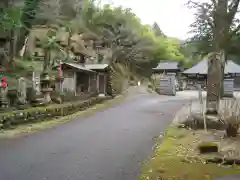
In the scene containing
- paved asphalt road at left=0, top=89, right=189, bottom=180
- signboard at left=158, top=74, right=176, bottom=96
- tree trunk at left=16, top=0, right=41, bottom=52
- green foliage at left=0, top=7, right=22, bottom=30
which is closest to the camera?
paved asphalt road at left=0, top=89, right=189, bottom=180

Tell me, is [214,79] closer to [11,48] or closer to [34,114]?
[34,114]

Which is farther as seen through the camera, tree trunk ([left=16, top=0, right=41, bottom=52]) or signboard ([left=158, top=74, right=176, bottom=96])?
signboard ([left=158, top=74, right=176, bottom=96])

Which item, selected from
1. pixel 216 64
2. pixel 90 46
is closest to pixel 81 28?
pixel 90 46

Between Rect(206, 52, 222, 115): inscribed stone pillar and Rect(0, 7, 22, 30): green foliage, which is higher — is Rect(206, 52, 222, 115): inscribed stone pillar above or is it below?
below

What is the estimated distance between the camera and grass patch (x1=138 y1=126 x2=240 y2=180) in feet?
19.6

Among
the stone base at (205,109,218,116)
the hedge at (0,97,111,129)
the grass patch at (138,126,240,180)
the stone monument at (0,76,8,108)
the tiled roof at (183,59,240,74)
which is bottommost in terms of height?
the grass patch at (138,126,240,180)

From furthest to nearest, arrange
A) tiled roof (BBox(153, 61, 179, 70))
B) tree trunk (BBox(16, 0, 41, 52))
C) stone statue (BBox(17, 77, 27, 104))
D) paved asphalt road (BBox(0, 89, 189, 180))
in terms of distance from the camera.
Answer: tiled roof (BBox(153, 61, 179, 70)) < tree trunk (BBox(16, 0, 41, 52)) < stone statue (BBox(17, 77, 27, 104)) < paved asphalt road (BBox(0, 89, 189, 180))

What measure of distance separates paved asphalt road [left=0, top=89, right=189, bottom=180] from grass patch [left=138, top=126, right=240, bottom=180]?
0.39m

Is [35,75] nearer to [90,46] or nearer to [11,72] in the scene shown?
[11,72]

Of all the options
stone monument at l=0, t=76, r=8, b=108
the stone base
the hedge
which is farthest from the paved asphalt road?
stone monument at l=0, t=76, r=8, b=108

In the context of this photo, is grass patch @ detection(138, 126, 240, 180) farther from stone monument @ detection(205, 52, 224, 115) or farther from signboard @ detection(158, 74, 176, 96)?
signboard @ detection(158, 74, 176, 96)

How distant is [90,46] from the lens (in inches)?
1348

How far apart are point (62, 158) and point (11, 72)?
16.2 meters

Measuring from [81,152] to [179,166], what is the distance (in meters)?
2.88
